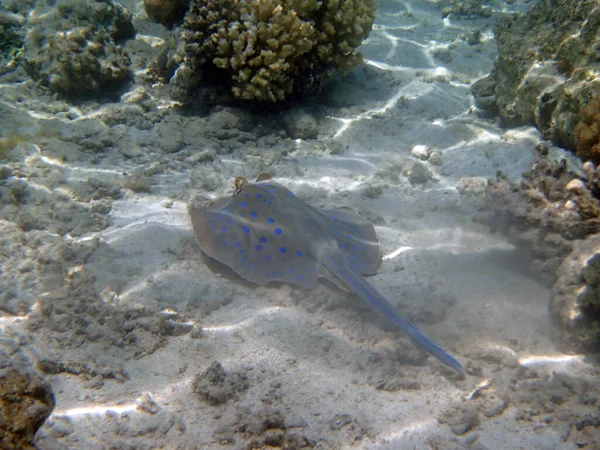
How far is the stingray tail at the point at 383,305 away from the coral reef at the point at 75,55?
579cm

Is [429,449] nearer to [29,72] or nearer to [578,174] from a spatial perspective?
[578,174]

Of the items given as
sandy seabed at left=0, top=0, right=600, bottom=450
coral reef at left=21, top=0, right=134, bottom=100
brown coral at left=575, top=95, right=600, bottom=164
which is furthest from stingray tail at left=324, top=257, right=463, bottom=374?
coral reef at left=21, top=0, right=134, bottom=100

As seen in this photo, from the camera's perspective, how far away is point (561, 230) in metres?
4.20

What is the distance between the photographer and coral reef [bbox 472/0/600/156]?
5395 millimetres

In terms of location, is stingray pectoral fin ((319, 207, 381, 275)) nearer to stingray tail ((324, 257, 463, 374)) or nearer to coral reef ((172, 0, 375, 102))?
stingray tail ((324, 257, 463, 374))

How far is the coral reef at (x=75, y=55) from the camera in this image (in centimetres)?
673

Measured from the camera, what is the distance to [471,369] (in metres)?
3.41

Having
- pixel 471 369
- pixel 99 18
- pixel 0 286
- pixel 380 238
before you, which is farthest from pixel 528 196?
pixel 99 18

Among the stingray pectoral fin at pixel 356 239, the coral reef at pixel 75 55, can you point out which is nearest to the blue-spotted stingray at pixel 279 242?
the stingray pectoral fin at pixel 356 239

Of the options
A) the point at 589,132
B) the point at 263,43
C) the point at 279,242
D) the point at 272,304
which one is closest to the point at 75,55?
the point at 263,43

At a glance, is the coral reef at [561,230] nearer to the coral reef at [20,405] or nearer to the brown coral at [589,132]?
the brown coral at [589,132]

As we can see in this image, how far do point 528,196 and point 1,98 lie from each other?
858 cm

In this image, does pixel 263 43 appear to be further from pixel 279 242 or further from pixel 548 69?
pixel 548 69

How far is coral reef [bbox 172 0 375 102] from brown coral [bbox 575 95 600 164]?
384 cm
